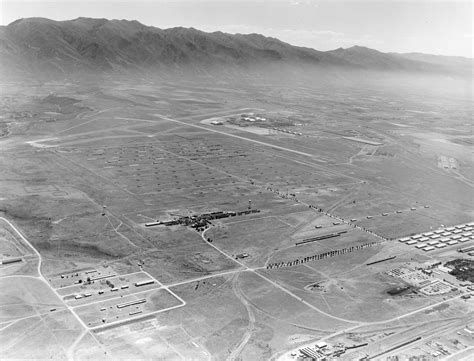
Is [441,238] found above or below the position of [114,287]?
below

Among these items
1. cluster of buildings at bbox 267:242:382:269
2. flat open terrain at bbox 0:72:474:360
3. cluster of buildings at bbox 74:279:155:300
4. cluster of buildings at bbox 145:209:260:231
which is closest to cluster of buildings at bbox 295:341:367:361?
flat open terrain at bbox 0:72:474:360

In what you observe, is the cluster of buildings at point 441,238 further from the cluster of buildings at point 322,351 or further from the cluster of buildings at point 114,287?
the cluster of buildings at point 114,287

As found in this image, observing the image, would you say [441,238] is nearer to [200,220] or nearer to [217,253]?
[217,253]

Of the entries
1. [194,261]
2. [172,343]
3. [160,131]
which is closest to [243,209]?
[194,261]

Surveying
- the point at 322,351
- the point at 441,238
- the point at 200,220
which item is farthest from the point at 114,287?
the point at 441,238

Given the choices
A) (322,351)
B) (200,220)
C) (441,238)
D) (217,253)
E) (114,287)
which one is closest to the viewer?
(322,351)

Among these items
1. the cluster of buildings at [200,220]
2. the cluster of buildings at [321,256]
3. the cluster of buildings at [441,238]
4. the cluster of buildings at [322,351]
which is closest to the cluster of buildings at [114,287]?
the cluster of buildings at [321,256]

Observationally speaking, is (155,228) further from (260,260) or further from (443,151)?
(443,151)

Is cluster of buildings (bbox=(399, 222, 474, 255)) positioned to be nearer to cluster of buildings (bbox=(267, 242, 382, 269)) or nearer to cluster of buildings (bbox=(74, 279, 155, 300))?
cluster of buildings (bbox=(267, 242, 382, 269))
